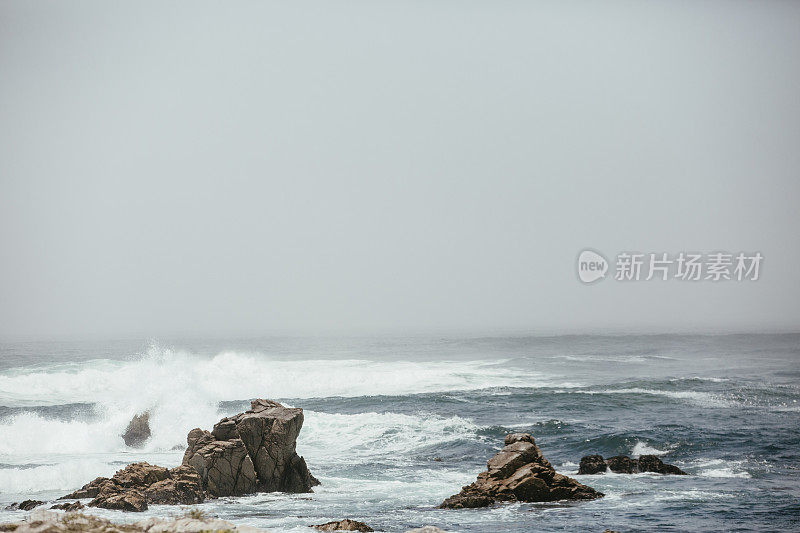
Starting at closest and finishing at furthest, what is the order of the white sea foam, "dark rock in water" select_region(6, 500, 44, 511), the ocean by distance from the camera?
the ocean < "dark rock in water" select_region(6, 500, 44, 511) < the white sea foam

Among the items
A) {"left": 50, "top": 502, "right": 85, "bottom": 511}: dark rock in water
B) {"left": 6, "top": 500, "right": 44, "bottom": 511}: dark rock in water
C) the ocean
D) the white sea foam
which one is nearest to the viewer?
{"left": 50, "top": 502, "right": 85, "bottom": 511}: dark rock in water

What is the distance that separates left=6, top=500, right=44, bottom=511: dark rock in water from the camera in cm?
1357

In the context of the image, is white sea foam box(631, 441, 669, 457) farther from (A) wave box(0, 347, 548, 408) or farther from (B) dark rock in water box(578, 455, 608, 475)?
(A) wave box(0, 347, 548, 408)

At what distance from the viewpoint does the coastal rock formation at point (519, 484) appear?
1399 cm

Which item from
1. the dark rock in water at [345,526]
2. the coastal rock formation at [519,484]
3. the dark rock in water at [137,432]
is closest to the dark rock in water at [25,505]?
the dark rock in water at [345,526]

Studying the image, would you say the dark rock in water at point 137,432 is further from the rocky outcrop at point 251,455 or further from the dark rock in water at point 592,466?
the dark rock in water at point 592,466

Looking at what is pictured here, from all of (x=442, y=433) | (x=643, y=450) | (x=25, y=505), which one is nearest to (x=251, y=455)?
(x=25, y=505)

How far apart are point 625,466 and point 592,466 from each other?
0.90 metres

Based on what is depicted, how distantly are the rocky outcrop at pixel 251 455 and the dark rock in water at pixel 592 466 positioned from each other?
7.09 metres

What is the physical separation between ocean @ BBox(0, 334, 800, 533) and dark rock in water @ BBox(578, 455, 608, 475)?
1.99 ft

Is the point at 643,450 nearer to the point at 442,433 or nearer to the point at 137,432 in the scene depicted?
the point at 442,433

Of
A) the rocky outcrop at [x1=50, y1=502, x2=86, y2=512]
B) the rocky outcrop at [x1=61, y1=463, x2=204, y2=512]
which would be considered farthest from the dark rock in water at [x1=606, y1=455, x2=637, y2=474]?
the rocky outcrop at [x1=50, y1=502, x2=86, y2=512]

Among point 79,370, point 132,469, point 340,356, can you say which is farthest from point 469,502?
point 340,356

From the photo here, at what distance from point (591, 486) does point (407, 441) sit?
7908mm
